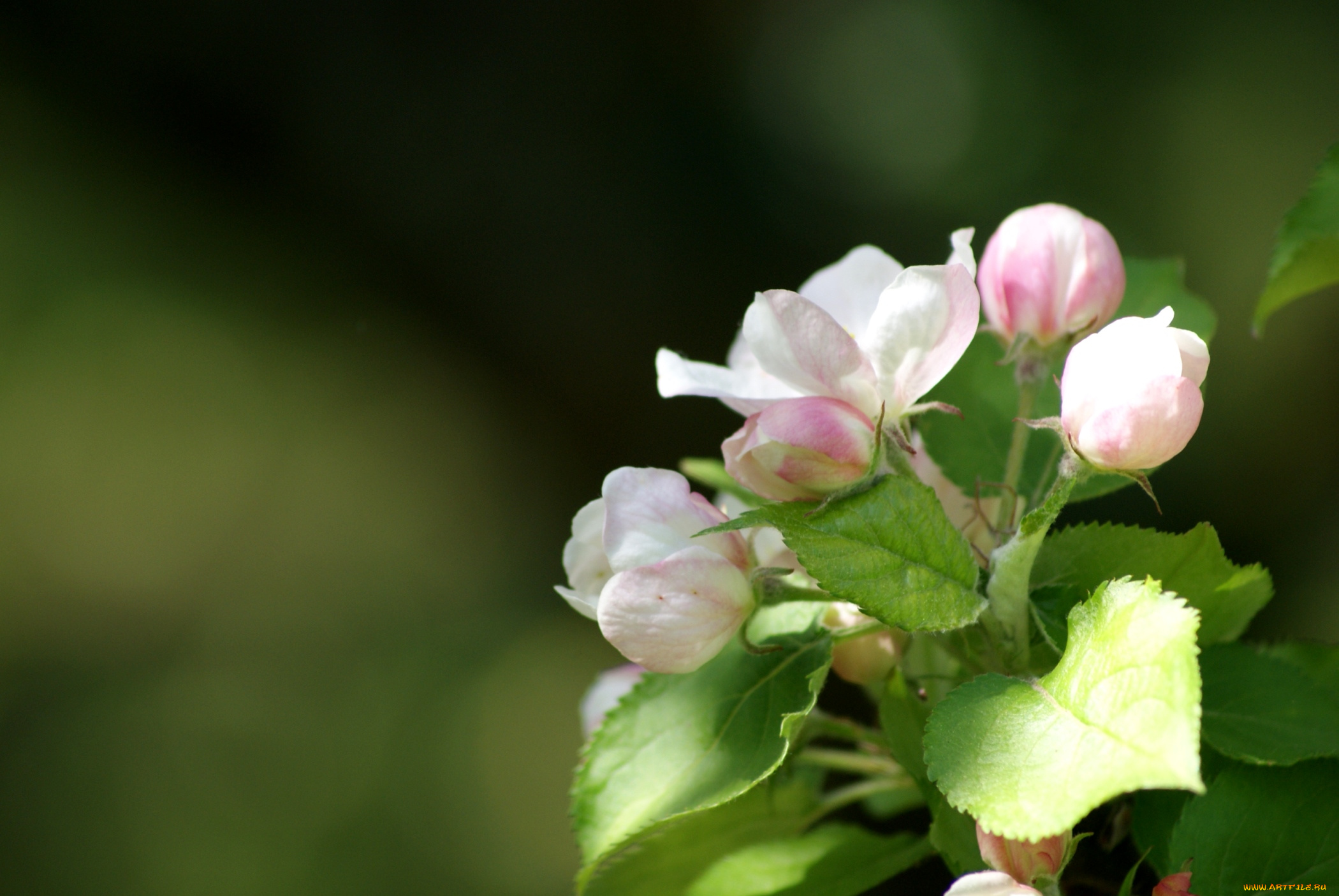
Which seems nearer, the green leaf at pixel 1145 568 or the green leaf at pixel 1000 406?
the green leaf at pixel 1145 568

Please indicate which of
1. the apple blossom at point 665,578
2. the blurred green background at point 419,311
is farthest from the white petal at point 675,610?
the blurred green background at point 419,311

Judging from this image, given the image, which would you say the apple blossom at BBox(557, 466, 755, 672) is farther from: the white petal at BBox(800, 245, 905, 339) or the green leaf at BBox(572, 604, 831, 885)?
the white petal at BBox(800, 245, 905, 339)

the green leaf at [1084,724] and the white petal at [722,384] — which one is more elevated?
the white petal at [722,384]

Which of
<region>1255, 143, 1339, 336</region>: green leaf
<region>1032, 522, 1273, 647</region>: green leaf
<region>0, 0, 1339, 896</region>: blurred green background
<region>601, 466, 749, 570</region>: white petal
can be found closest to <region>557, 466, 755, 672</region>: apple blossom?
<region>601, 466, 749, 570</region>: white petal

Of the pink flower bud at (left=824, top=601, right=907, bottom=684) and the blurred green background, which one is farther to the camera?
the blurred green background

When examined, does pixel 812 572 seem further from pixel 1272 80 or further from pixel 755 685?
pixel 1272 80

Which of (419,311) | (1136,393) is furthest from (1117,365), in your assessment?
(419,311)

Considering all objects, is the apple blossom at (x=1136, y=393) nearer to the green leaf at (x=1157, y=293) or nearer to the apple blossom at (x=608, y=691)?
the green leaf at (x=1157, y=293)
